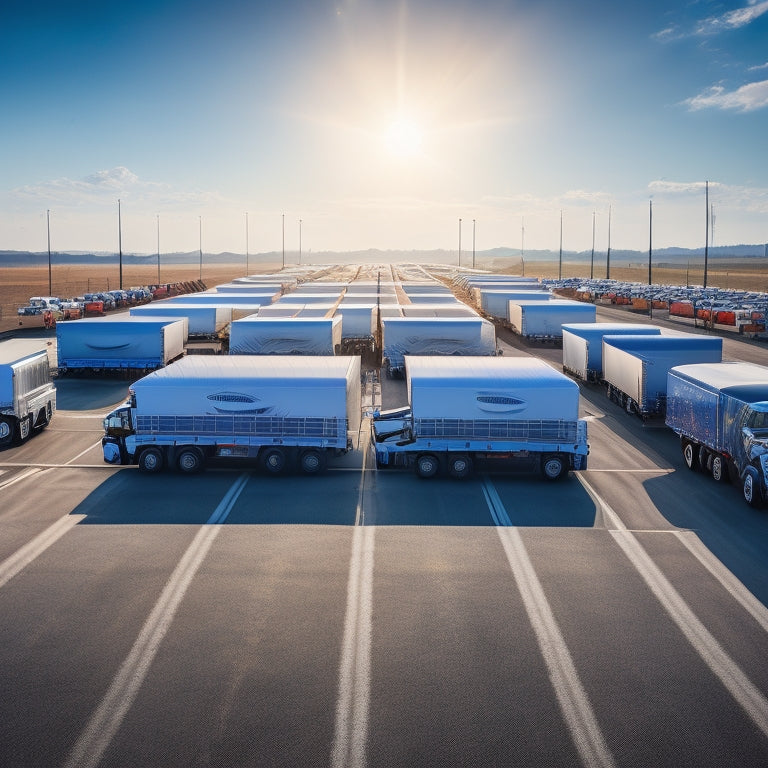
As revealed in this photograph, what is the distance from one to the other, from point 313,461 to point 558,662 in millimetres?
12773

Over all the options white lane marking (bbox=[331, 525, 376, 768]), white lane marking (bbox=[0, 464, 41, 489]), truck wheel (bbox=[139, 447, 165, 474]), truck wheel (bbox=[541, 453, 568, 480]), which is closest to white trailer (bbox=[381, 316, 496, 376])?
truck wheel (bbox=[541, 453, 568, 480])

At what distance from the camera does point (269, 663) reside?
12.8 meters

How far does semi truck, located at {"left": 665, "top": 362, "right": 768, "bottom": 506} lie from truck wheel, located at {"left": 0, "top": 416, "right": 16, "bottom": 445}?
25.2 meters

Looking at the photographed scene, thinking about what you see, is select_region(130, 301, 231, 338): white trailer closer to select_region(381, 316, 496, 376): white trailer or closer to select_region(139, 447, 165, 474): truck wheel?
select_region(381, 316, 496, 376): white trailer

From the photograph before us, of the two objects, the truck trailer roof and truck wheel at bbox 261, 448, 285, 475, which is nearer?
the truck trailer roof

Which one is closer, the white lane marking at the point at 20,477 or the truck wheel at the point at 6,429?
the white lane marking at the point at 20,477

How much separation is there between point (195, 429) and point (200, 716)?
45.4 ft

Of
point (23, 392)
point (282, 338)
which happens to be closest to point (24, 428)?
point (23, 392)

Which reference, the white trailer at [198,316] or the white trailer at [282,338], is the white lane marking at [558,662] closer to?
the white trailer at [282,338]

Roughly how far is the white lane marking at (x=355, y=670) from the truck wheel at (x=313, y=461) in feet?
21.2

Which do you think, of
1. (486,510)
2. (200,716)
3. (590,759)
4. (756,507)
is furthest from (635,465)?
(200,716)

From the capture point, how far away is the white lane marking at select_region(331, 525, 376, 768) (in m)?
10.5

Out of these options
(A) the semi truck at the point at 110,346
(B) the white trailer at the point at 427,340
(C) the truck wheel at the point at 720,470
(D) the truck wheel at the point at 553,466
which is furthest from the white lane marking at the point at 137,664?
(A) the semi truck at the point at 110,346

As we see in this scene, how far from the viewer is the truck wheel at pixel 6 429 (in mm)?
28141
